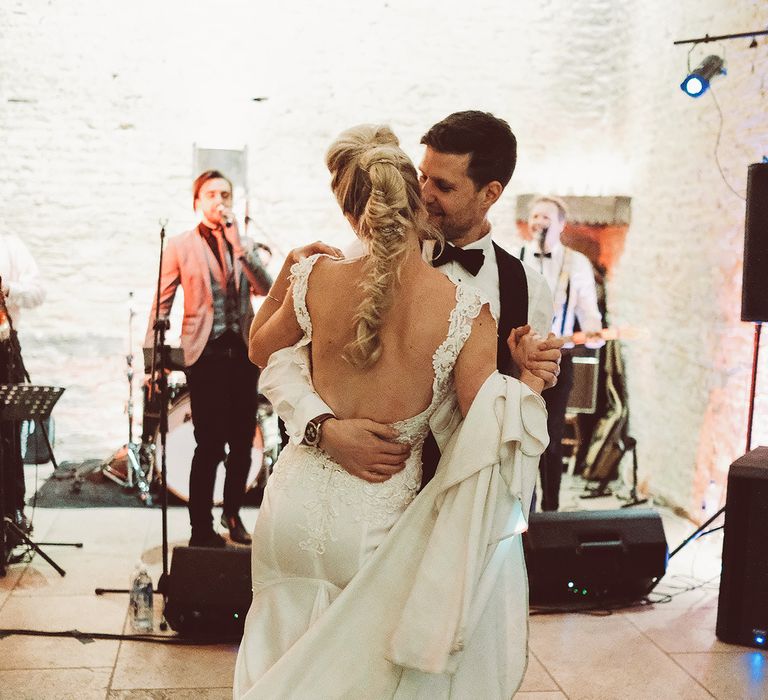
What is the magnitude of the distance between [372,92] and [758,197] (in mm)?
3826

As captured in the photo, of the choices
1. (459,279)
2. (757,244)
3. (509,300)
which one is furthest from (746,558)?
(459,279)

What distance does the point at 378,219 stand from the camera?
1.90 m

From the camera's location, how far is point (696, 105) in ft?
19.3

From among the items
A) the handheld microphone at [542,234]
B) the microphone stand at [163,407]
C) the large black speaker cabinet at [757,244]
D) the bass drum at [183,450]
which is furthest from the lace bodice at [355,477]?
the handheld microphone at [542,234]

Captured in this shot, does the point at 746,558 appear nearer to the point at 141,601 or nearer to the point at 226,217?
the point at 141,601

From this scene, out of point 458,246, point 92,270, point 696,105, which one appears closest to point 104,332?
point 92,270

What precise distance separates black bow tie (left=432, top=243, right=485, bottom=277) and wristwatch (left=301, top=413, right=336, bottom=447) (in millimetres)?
777

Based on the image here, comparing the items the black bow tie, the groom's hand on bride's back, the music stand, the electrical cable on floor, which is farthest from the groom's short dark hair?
the music stand

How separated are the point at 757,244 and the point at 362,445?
9.12ft

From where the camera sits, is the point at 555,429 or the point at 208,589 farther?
the point at 555,429

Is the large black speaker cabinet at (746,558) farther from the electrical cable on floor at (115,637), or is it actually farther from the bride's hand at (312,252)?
the bride's hand at (312,252)

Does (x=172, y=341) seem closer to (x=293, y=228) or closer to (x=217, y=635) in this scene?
(x=293, y=228)

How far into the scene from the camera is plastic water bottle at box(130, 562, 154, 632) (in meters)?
3.77

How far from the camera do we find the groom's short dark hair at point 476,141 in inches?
98.9
